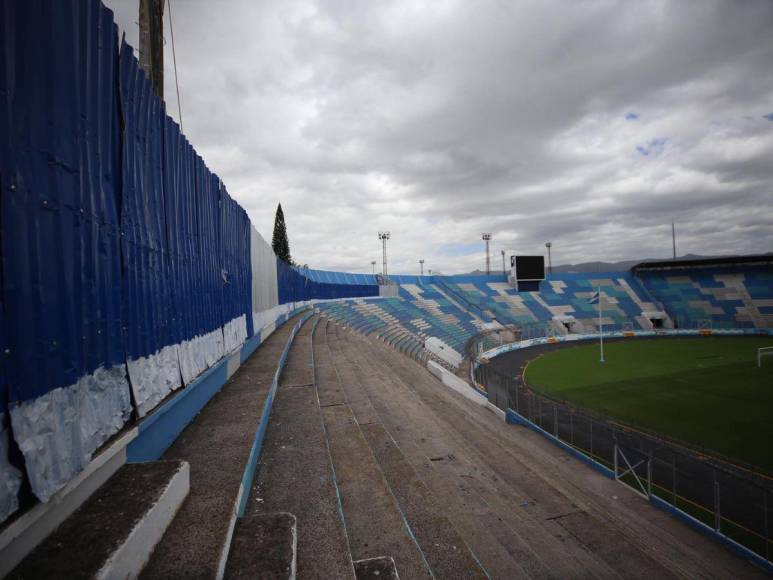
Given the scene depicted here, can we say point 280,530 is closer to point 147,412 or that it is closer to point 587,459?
point 147,412

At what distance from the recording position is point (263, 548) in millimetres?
3086

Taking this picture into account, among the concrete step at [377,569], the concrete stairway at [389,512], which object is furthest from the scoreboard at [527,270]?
the concrete step at [377,569]

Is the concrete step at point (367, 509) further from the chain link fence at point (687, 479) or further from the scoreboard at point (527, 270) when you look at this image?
the scoreboard at point (527, 270)

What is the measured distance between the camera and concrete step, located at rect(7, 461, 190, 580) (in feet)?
7.47

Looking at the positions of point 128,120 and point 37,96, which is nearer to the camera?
point 37,96

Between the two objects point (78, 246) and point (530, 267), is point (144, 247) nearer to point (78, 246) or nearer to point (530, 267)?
point (78, 246)

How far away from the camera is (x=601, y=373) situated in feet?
78.5

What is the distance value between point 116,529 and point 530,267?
169ft

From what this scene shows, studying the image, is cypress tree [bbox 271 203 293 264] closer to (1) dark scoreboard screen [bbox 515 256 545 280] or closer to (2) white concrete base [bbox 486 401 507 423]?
(1) dark scoreboard screen [bbox 515 256 545 280]

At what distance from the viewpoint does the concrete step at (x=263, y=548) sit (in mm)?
2803

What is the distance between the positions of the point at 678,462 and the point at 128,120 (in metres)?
15.7

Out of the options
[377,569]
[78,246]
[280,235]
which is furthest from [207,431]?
[280,235]

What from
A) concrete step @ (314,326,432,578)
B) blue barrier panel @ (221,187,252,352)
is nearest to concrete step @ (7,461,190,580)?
concrete step @ (314,326,432,578)

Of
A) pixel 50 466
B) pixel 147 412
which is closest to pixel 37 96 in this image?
pixel 50 466
